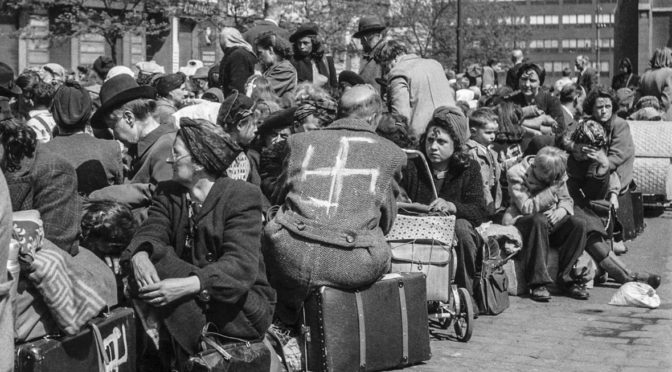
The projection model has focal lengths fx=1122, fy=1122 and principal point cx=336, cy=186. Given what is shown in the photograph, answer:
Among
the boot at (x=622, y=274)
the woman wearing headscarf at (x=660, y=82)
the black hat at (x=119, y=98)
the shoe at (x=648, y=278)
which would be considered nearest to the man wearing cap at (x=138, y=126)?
the black hat at (x=119, y=98)

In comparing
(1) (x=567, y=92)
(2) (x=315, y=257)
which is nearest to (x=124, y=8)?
(1) (x=567, y=92)

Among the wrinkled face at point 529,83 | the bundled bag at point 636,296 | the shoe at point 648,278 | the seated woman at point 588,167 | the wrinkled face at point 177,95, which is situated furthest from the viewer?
the wrinkled face at point 529,83

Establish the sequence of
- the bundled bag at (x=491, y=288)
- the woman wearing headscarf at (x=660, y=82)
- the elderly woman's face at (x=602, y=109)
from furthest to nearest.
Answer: the woman wearing headscarf at (x=660, y=82) → the elderly woman's face at (x=602, y=109) → the bundled bag at (x=491, y=288)

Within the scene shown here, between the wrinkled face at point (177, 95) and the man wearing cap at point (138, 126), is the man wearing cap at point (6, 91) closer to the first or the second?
the man wearing cap at point (138, 126)

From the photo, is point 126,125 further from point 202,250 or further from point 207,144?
point 202,250

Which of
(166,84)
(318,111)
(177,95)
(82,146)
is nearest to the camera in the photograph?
(82,146)

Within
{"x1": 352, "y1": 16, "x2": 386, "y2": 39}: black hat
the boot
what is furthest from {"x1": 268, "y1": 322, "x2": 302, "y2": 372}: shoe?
{"x1": 352, "y1": 16, "x2": 386, "y2": 39}: black hat

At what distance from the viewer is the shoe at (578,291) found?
31.3ft

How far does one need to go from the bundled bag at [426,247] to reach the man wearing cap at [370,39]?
3806 millimetres

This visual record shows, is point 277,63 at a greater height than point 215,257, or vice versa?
point 277,63

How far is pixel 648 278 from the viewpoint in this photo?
32.5ft

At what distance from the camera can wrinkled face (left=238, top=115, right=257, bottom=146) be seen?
7.81m

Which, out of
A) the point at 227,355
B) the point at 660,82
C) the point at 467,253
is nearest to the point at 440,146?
the point at 467,253

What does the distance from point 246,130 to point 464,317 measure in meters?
2.01
